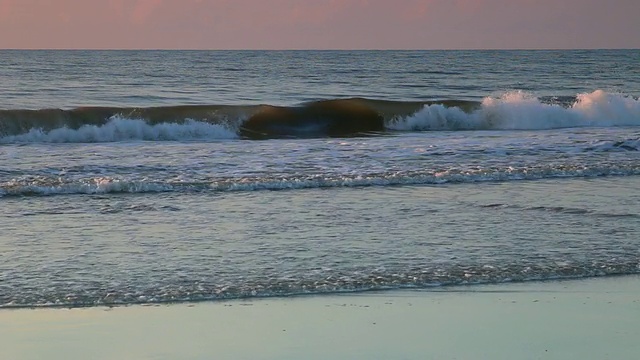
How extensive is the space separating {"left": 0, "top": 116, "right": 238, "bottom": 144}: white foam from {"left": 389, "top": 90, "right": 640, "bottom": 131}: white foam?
16.9 feet

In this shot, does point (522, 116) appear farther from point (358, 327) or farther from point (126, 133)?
point (358, 327)

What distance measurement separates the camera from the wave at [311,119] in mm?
20672

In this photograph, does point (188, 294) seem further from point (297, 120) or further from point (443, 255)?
point (297, 120)

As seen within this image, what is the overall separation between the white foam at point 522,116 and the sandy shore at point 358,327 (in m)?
17.8

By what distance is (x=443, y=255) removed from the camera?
8352 millimetres

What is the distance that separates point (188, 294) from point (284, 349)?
4.88 ft

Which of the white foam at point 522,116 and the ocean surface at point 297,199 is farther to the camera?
the white foam at point 522,116

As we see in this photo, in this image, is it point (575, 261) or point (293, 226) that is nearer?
point (575, 261)

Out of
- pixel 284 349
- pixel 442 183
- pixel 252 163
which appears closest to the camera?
pixel 284 349

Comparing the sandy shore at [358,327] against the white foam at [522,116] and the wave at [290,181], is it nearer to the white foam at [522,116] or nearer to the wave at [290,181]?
the wave at [290,181]

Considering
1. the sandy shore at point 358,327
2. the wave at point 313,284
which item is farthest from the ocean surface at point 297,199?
the sandy shore at point 358,327

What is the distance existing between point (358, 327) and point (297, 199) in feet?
17.3

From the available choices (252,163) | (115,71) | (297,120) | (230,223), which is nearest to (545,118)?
(297,120)

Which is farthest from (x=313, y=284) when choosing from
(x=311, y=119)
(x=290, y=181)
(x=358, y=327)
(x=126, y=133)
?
(x=311, y=119)
